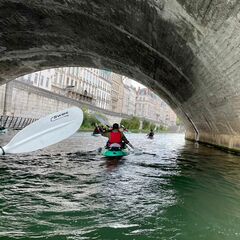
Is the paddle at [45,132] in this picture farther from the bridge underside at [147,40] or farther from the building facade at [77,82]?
the building facade at [77,82]

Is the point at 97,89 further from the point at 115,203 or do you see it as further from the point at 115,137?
the point at 115,203

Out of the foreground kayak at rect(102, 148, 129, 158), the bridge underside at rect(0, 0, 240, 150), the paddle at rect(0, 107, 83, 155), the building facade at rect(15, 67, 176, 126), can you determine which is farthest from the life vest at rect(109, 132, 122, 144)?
the building facade at rect(15, 67, 176, 126)

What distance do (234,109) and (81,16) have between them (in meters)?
6.80

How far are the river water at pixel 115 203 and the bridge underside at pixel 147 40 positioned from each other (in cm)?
367

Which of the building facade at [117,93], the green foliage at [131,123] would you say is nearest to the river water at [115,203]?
the green foliage at [131,123]

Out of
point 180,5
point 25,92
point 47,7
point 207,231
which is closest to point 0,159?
point 47,7

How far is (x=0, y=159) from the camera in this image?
39.8ft

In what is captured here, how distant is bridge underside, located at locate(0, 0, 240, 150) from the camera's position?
877 centimetres

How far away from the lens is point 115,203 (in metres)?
6.67

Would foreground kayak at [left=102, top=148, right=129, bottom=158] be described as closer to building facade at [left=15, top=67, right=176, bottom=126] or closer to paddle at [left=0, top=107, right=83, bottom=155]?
paddle at [left=0, top=107, right=83, bottom=155]

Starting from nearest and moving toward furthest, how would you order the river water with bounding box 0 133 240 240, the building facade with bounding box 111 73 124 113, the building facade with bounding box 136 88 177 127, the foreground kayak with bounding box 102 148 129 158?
the river water with bounding box 0 133 240 240 < the foreground kayak with bounding box 102 148 129 158 < the building facade with bounding box 111 73 124 113 < the building facade with bounding box 136 88 177 127

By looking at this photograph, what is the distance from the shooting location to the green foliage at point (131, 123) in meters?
74.7

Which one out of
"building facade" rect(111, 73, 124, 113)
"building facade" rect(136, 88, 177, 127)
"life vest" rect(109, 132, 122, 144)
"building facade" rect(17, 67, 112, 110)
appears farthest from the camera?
"building facade" rect(136, 88, 177, 127)

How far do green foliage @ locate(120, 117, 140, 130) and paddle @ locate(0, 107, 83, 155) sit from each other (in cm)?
6315
